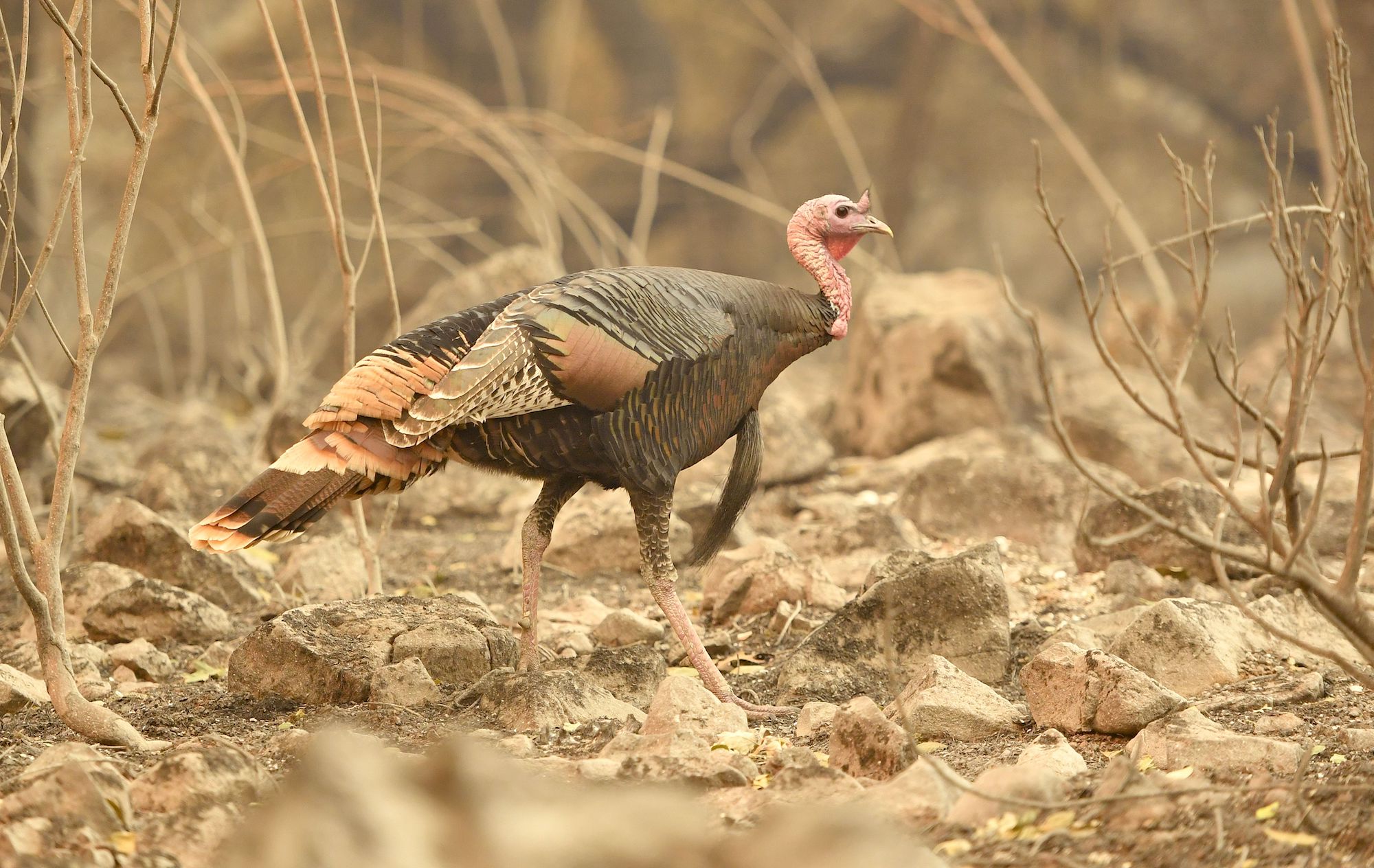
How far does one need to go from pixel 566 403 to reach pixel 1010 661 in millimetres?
1604

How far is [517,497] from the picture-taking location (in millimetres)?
7328

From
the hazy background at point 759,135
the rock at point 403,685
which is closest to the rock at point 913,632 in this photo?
the rock at point 403,685

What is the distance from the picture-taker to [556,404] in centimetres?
407

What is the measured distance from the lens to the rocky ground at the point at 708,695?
2057 mm

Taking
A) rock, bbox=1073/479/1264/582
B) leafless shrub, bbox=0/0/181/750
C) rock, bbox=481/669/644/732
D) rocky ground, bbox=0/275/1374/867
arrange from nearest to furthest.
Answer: rocky ground, bbox=0/275/1374/867 → leafless shrub, bbox=0/0/181/750 → rock, bbox=481/669/644/732 → rock, bbox=1073/479/1264/582

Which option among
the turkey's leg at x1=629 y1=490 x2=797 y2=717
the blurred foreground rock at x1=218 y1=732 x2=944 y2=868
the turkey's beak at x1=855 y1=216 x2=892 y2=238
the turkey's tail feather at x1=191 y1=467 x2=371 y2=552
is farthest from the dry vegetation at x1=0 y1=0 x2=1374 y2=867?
the turkey's beak at x1=855 y1=216 x2=892 y2=238


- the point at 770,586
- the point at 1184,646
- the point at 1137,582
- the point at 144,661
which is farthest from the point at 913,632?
the point at 144,661

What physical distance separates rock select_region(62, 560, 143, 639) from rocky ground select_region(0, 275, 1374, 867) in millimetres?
12

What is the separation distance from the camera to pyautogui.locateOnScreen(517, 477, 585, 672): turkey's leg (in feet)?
14.2

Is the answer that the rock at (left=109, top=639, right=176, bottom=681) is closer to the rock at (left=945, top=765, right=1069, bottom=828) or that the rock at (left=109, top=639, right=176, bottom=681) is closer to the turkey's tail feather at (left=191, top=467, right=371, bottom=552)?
the turkey's tail feather at (left=191, top=467, right=371, bottom=552)

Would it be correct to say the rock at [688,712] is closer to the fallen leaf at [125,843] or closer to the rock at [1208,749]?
the rock at [1208,749]

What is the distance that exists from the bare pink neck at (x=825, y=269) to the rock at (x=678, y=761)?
178 centimetres

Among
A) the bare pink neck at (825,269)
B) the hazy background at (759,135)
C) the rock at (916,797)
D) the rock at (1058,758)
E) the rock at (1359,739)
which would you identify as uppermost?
the hazy background at (759,135)

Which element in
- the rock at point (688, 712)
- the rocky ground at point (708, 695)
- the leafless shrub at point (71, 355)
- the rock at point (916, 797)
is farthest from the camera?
the rock at point (688, 712)
